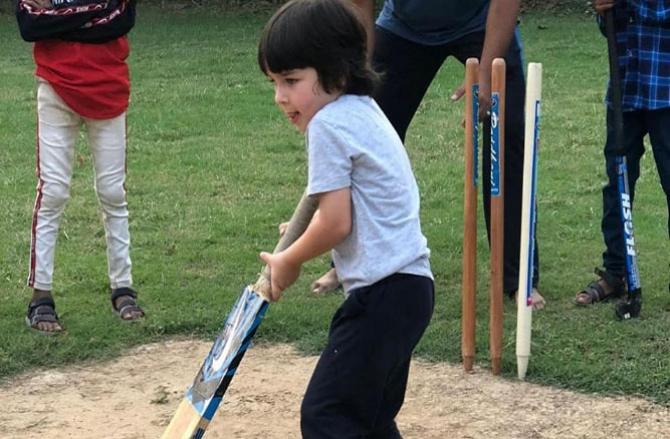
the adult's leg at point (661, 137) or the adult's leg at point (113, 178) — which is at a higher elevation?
the adult's leg at point (661, 137)

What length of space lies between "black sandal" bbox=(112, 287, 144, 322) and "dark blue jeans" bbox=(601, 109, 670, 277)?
2202 millimetres

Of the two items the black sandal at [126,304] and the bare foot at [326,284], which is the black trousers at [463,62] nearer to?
the bare foot at [326,284]

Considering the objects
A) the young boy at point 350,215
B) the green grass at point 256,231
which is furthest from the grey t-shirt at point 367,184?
the green grass at point 256,231

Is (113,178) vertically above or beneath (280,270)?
beneath

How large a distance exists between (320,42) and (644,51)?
8.28 ft

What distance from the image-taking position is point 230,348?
3.34 m

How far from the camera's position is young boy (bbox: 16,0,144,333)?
5.01 metres

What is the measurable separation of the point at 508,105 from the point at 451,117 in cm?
536

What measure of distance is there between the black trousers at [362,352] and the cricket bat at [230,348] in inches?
8.8

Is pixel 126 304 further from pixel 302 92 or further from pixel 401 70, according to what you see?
pixel 302 92

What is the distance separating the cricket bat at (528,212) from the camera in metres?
4.25

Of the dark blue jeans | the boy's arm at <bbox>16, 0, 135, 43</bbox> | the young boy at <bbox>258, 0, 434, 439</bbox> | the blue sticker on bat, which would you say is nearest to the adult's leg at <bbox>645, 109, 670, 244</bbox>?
the dark blue jeans

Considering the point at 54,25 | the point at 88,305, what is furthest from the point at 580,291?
the point at 54,25

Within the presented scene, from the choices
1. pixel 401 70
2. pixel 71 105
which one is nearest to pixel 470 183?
pixel 401 70
